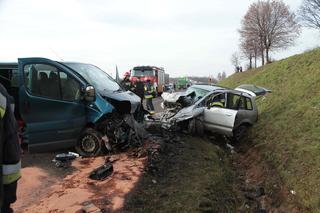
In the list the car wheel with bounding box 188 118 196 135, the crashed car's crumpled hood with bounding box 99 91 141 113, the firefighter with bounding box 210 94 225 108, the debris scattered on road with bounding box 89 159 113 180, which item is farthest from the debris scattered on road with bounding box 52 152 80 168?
the firefighter with bounding box 210 94 225 108

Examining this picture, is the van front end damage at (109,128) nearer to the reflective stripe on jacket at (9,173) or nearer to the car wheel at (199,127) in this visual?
the car wheel at (199,127)

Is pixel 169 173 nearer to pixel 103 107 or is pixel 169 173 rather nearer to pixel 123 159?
pixel 123 159

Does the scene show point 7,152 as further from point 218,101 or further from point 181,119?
point 218,101

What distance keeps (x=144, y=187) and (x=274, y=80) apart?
61.2ft

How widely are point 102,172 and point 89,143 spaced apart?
1419 mm

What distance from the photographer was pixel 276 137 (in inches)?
434

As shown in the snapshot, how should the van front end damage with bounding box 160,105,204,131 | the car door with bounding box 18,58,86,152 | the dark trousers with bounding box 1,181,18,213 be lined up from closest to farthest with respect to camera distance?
1. the dark trousers with bounding box 1,181,18,213
2. the car door with bounding box 18,58,86,152
3. the van front end damage with bounding box 160,105,204,131

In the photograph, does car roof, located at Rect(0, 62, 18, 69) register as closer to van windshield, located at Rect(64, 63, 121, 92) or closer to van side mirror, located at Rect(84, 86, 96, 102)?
van windshield, located at Rect(64, 63, 121, 92)

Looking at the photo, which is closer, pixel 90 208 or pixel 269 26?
pixel 90 208

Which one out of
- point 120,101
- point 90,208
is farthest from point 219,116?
point 90,208

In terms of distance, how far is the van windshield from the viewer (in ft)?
27.9

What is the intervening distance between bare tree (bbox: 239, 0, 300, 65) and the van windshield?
39802 mm

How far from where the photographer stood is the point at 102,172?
22.3 ft

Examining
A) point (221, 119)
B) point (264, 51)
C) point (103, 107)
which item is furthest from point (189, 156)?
point (264, 51)
